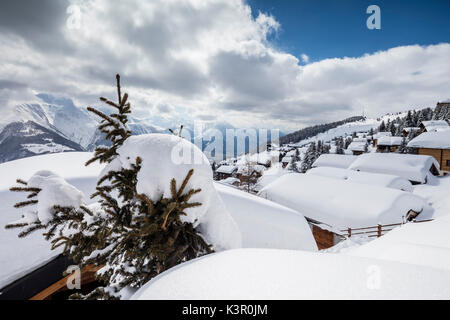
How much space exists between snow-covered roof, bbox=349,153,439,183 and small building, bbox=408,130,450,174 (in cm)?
174

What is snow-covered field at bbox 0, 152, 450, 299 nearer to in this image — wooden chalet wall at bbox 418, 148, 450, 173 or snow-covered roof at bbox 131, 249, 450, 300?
snow-covered roof at bbox 131, 249, 450, 300

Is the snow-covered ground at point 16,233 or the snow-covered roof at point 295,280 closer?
the snow-covered roof at point 295,280

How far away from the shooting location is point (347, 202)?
13375mm

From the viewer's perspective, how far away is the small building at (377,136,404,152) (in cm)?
4034

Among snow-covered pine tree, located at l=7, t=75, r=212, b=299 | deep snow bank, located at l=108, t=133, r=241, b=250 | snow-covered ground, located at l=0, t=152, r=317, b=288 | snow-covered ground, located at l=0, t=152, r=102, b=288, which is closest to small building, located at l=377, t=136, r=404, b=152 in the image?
snow-covered ground, located at l=0, t=152, r=317, b=288

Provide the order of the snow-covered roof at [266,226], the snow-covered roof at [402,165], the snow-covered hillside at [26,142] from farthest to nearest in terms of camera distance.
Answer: the snow-covered hillside at [26,142]
the snow-covered roof at [402,165]
the snow-covered roof at [266,226]

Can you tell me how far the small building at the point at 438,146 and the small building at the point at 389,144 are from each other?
54.8 feet

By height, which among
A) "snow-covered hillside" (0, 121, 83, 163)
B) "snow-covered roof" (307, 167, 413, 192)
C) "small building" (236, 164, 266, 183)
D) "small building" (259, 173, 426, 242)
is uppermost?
"snow-covered hillside" (0, 121, 83, 163)

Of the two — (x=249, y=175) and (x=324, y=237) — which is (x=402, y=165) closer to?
(x=324, y=237)

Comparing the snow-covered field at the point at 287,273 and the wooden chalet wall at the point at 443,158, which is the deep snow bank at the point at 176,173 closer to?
the snow-covered field at the point at 287,273

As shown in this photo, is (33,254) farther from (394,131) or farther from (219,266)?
(394,131)

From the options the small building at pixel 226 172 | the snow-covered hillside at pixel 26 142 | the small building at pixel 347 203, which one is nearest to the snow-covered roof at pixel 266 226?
the small building at pixel 347 203

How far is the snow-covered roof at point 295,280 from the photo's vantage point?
1.43 meters

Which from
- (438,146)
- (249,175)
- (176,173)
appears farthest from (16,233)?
(249,175)
